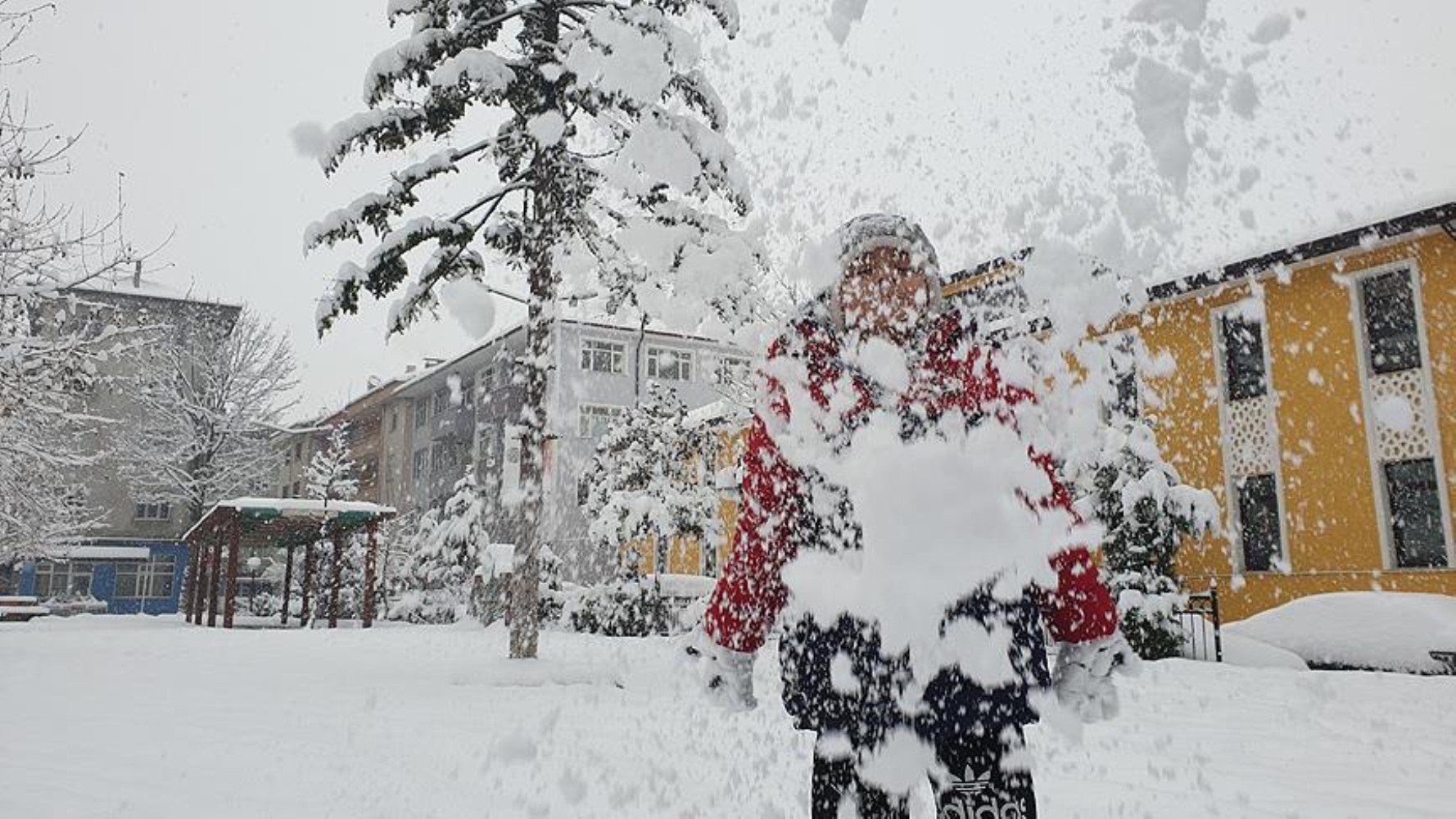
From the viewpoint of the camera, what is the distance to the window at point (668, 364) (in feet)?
136

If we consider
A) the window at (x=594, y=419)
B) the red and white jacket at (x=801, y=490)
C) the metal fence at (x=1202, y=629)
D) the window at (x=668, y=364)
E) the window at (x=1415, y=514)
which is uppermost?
the window at (x=668, y=364)

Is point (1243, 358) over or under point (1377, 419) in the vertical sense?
over

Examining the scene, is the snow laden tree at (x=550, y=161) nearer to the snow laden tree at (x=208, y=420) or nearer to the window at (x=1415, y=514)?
the window at (x=1415, y=514)

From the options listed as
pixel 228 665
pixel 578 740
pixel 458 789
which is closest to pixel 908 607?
pixel 458 789

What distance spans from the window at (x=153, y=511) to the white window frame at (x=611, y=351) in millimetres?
24715

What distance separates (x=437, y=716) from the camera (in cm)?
747

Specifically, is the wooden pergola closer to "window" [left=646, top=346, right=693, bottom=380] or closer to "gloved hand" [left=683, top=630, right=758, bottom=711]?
"window" [left=646, top=346, right=693, bottom=380]

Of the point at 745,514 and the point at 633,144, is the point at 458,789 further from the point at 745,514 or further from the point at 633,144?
the point at 633,144

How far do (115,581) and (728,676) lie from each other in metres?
54.0

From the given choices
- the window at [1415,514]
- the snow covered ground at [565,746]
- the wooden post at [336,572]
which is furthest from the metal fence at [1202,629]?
the wooden post at [336,572]

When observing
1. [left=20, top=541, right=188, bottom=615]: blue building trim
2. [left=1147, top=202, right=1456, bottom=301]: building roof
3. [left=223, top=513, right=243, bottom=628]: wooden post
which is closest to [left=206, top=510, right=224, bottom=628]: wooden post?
[left=223, top=513, right=243, bottom=628]: wooden post

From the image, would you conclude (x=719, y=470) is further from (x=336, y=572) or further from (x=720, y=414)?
(x=336, y=572)

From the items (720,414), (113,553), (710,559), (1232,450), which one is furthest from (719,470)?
(113,553)

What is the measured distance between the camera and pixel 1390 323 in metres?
15.3
